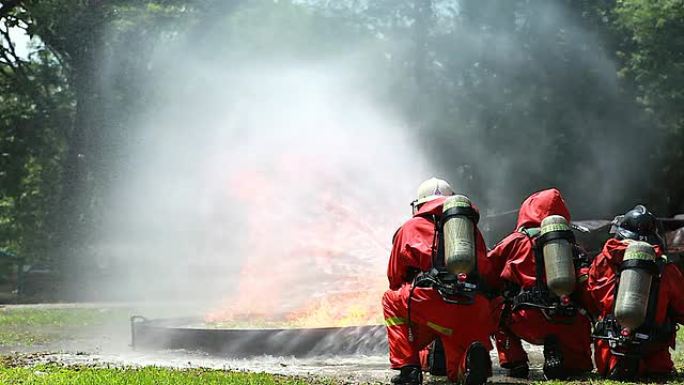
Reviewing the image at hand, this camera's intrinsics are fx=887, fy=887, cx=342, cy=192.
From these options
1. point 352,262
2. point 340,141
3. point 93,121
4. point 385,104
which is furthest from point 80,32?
point 352,262

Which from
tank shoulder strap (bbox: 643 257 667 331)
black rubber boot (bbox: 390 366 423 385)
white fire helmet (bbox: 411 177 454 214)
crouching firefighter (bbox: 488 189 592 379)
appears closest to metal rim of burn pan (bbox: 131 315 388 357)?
crouching firefighter (bbox: 488 189 592 379)

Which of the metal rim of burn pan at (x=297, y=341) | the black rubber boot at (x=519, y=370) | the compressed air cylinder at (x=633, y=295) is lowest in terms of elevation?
the black rubber boot at (x=519, y=370)

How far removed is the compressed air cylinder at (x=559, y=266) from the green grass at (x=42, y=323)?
8.31m

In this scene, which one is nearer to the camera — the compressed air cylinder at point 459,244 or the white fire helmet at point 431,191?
the compressed air cylinder at point 459,244

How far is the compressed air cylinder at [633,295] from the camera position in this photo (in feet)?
24.2

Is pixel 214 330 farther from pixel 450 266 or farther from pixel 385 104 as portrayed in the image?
pixel 385 104

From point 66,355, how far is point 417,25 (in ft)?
82.9

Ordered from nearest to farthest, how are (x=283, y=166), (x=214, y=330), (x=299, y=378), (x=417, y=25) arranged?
(x=299, y=378) < (x=214, y=330) < (x=283, y=166) < (x=417, y=25)

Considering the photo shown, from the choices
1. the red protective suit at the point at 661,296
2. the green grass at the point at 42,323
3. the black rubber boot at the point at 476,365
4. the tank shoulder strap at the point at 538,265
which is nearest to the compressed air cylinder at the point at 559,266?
the tank shoulder strap at the point at 538,265

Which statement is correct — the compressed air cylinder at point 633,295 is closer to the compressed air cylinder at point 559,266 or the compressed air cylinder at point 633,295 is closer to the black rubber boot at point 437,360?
the compressed air cylinder at point 559,266

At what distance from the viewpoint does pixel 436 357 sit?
27.6ft

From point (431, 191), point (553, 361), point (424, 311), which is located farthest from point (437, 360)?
point (431, 191)

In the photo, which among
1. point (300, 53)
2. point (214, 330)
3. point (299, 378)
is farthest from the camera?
point (300, 53)

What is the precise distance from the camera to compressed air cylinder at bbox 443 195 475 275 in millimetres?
7117
